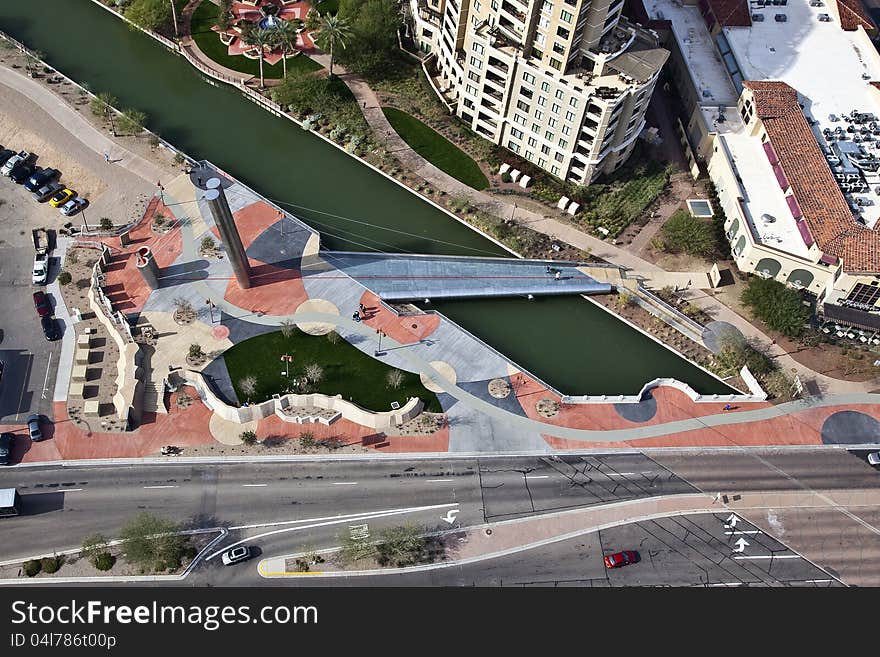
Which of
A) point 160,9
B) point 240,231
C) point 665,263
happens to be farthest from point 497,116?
point 160,9

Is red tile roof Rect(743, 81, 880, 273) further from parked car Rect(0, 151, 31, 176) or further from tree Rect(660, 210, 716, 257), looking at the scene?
parked car Rect(0, 151, 31, 176)

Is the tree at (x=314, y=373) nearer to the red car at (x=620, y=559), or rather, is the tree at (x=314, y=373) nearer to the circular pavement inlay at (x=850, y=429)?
the red car at (x=620, y=559)

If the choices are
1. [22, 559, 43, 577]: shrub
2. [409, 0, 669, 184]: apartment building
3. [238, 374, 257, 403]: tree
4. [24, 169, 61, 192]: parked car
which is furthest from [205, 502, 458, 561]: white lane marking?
[24, 169, 61, 192]: parked car

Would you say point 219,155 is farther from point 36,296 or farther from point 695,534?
point 695,534

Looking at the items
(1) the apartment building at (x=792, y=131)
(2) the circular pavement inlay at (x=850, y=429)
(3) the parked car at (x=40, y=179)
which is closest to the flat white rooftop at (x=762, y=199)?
(1) the apartment building at (x=792, y=131)

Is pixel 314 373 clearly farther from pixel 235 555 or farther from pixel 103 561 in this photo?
pixel 103 561

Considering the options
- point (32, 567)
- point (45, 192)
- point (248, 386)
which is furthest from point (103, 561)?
point (45, 192)
